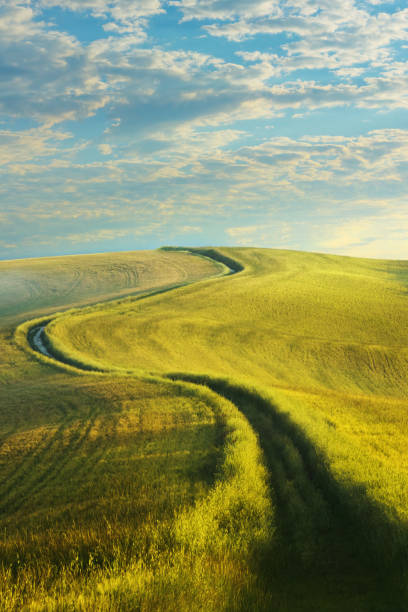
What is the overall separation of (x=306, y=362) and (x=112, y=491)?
71.4 feet

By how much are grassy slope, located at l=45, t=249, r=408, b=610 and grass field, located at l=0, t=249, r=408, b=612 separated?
0.21 feet

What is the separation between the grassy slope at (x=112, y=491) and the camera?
19.6 ft

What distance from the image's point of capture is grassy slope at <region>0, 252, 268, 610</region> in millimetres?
5977

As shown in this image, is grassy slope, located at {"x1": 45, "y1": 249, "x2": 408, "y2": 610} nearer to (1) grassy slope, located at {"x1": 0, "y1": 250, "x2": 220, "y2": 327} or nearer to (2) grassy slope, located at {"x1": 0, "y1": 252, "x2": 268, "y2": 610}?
(2) grassy slope, located at {"x1": 0, "y1": 252, "x2": 268, "y2": 610}

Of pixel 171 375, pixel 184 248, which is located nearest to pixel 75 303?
pixel 171 375

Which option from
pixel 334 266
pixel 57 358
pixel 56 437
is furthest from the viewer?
pixel 334 266

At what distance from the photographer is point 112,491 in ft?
29.8

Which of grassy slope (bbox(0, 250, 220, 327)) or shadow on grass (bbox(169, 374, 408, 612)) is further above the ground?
grassy slope (bbox(0, 250, 220, 327))

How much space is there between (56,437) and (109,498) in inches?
180

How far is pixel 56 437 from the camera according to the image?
12.7 m

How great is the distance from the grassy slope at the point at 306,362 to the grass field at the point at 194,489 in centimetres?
6

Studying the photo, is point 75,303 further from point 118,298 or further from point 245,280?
point 245,280

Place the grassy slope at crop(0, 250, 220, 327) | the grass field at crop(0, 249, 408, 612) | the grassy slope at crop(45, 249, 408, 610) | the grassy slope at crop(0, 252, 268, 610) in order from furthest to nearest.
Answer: the grassy slope at crop(0, 250, 220, 327) < the grassy slope at crop(45, 249, 408, 610) < the grass field at crop(0, 249, 408, 612) < the grassy slope at crop(0, 252, 268, 610)

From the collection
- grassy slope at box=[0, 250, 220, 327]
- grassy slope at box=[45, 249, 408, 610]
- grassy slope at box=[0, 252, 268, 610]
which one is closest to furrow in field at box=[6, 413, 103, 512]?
grassy slope at box=[0, 252, 268, 610]
